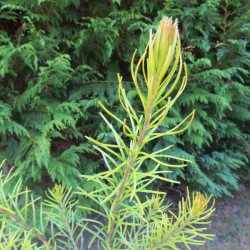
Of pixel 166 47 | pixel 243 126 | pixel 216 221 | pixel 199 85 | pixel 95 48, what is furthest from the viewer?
pixel 243 126

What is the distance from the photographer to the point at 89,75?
2.52 metres

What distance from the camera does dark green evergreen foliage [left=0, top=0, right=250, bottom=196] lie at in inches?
80.4

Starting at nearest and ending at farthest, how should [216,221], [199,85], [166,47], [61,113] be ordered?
[166,47] < [61,113] < [199,85] < [216,221]

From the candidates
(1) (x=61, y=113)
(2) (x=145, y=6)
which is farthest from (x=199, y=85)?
(1) (x=61, y=113)

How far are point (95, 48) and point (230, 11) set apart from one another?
5.56 ft

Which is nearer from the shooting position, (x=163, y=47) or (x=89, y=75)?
(x=163, y=47)

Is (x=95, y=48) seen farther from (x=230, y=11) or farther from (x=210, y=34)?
(x=230, y=11)

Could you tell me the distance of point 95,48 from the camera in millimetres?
2348

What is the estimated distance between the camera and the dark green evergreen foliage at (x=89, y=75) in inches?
80.4

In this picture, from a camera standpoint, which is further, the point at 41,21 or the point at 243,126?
the point at 243,126

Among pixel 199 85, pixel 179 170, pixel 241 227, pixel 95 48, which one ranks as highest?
pixel 95 48

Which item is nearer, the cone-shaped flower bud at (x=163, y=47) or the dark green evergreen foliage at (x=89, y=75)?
the cone-shaped flower bud at (x=163, y=47)

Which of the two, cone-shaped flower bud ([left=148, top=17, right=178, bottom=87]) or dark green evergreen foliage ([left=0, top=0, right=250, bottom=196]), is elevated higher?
cone-shaped flower bud ([left=148, top=17, right=178, bottom=87])

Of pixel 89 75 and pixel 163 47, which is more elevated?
pixel 163 47
